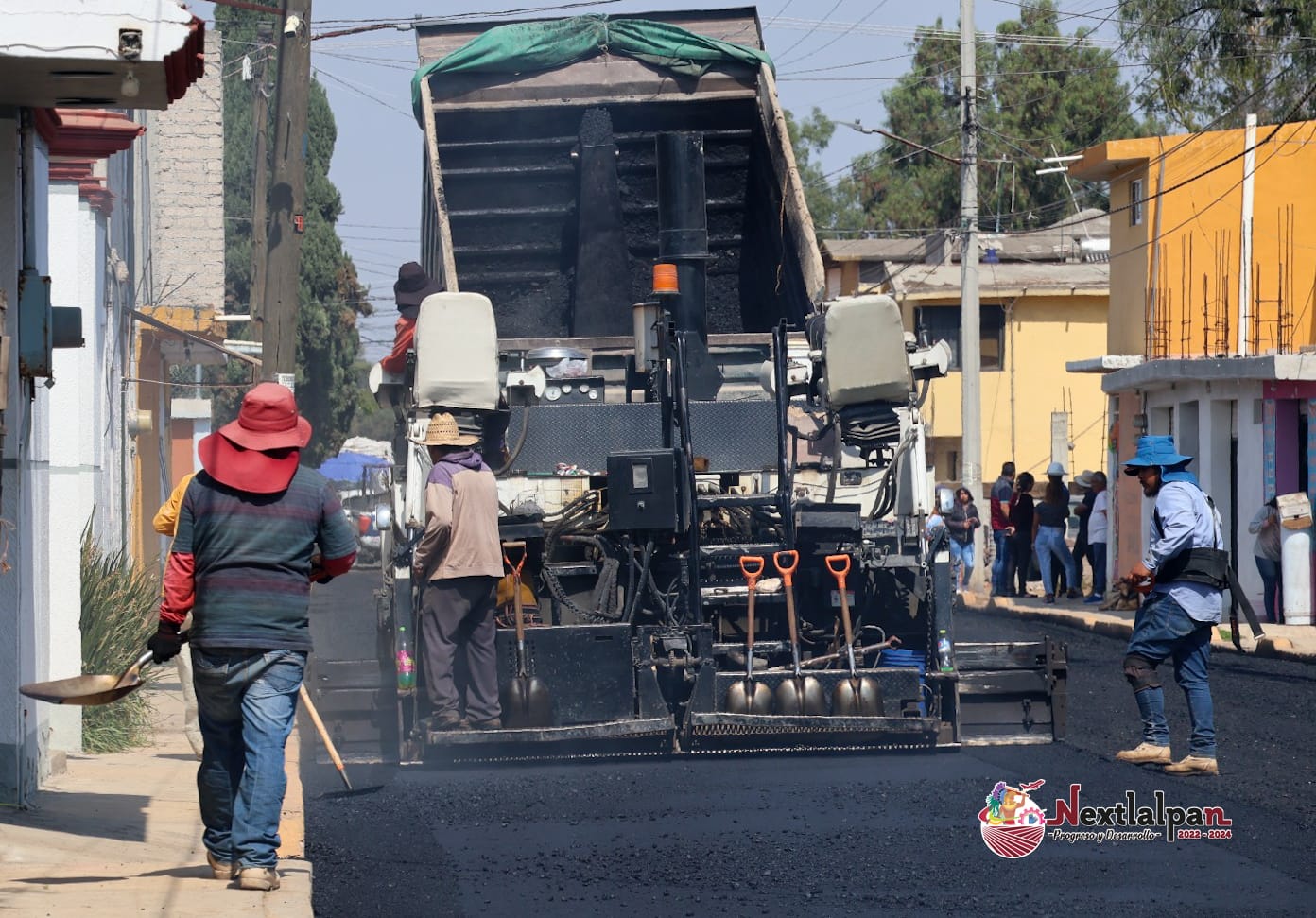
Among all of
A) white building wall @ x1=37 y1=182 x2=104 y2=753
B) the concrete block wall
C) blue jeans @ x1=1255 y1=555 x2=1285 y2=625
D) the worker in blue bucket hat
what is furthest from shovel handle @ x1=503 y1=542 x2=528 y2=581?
the concrete block wall

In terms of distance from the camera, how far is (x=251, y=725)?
6016 mm

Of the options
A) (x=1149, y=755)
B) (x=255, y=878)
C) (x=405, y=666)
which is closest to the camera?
(x=255, y=878)

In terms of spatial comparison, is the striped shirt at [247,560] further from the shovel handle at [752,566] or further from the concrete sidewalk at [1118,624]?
the concrete sidewalk at [1118,624]

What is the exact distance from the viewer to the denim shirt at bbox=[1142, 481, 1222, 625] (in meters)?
8.98

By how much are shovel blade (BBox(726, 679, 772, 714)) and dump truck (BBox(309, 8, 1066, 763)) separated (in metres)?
0.01

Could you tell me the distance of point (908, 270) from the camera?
3866 cm

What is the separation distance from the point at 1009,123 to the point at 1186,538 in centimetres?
4075

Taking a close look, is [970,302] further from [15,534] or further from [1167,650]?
[15,534]

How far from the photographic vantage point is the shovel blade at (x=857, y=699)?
9273mm

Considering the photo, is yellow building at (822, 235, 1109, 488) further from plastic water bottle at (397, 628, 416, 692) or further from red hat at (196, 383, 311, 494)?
red hat at (196, 383, 311, 494)

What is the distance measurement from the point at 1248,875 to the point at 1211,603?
2592 millimetres

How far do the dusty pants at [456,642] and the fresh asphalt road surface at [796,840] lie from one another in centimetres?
35

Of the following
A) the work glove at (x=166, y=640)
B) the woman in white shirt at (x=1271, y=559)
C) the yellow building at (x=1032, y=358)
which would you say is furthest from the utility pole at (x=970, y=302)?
the work glove at (x=166, y=640)

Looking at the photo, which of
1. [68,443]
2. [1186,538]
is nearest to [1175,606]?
[1186,538]
